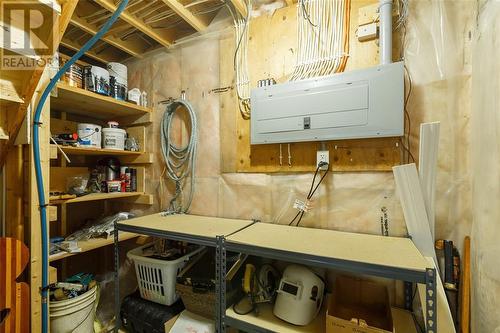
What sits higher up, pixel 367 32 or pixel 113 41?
pixel 113 41

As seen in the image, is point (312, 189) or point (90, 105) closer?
point (312, 189)

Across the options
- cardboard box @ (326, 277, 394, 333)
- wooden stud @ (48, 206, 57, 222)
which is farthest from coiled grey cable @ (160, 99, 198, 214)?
cardboard box @ (326, 277, 394, 333)

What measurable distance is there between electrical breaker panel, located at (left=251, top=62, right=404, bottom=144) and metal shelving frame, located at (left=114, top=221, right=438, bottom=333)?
66cm

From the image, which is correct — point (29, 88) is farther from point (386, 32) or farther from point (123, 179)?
point (386, 32)

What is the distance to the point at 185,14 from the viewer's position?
1.63 metres

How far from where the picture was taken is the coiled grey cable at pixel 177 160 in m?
1.91

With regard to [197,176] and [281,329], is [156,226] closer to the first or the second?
[197,176]

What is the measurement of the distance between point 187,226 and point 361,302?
1.12 metres

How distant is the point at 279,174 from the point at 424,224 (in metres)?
0.83

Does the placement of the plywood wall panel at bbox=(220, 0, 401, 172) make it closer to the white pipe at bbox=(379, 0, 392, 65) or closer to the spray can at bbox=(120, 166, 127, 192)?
the white pipe at bbox=(379, 0, 392, 65)

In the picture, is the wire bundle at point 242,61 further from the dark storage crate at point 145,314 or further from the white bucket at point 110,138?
the dark storage crate at point 145,314

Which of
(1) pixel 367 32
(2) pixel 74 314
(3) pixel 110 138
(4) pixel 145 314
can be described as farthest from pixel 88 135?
(1) pixel 367 32

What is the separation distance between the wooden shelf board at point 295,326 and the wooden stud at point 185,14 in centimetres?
186

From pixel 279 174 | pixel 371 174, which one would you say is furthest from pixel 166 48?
pixel 371 174
